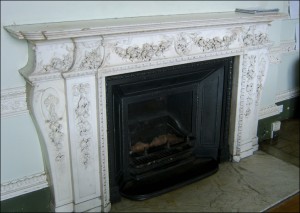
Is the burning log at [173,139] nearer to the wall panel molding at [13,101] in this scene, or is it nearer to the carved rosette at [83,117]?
the carved rosette at [83,117]

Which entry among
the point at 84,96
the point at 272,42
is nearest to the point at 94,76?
the point at 84,96

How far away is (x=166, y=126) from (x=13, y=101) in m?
0.96

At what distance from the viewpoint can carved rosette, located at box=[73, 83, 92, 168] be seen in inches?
64.9

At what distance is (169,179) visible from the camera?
6.98ft

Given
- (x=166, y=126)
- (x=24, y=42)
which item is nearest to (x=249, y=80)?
(x=166, y=126)

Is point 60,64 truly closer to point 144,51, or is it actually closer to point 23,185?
point 144,51

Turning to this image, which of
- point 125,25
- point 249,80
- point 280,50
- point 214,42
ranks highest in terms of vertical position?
point 125,25

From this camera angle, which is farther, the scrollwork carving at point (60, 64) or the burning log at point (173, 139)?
the burning log at point (173, 139)

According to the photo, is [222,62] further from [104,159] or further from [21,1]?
[21,1]

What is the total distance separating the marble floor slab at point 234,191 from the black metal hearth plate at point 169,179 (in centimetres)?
3

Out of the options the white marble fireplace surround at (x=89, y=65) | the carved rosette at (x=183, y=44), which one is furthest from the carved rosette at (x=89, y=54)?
the carved rosette at (x=183, y=44)

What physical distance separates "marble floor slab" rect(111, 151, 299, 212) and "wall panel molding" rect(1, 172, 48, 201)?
0.41 meters

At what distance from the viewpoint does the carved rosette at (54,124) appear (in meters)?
1.59

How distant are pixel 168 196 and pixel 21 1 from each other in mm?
1246
